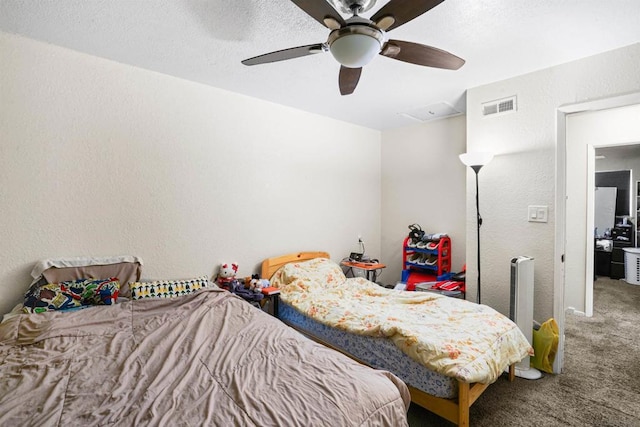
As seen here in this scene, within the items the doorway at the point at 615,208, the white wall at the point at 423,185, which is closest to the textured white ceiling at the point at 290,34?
the white wall at the point at 423,185

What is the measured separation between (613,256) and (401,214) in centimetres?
440

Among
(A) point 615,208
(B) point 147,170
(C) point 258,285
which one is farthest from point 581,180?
(B) point 147,170

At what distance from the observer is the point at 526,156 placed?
263 centimetres

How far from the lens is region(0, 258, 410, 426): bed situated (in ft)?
3.89

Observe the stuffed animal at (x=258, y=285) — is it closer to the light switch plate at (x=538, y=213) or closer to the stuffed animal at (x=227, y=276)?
the stuffed animal at (x=227, y=276)

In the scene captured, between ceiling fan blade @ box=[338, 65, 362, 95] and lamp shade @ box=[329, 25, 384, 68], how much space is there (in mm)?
307

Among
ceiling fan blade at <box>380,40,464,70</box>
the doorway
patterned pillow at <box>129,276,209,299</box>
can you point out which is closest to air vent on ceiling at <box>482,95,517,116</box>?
ceiling fan blade at <box>380,40,464,70</box>

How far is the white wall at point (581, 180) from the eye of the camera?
3.67 meters

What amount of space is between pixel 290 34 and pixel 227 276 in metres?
2.07

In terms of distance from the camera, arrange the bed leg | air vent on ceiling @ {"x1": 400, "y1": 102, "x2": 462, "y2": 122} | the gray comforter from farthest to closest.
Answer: air vent on ceiling @ {"x1": 400, "y1": 102, "x2": 462, "y2": 122} < the bed leg < the gray comforter

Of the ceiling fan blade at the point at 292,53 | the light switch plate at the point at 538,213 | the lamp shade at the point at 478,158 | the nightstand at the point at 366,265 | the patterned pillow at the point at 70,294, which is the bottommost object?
the nightstand at the point at 366,265

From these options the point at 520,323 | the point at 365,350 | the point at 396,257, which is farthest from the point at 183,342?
the point at 396,257

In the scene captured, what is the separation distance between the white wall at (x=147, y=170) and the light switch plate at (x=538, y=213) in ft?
6.74

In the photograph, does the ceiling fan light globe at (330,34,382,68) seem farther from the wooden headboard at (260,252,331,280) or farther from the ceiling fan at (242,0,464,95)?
the wooden headboard at (260,252,331,280)
